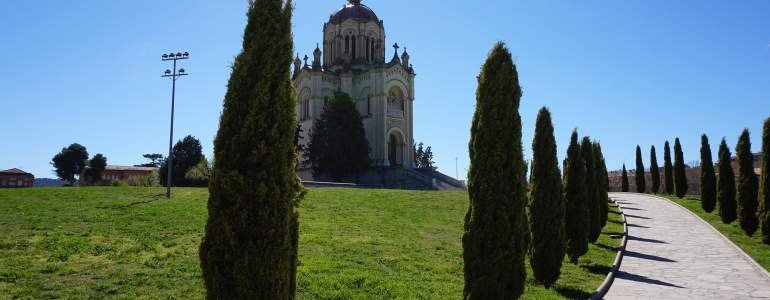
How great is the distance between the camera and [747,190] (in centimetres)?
1897

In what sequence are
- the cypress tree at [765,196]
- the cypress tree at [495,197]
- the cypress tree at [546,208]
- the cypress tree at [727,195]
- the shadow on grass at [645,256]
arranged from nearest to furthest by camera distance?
the cypress tree at [495,197] < the cypress tree at [546,208] < the shadow on grass at [645,256] < the cypress tree at [765,196] < the cypress tree at [727,195]

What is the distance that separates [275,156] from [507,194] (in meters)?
3.88

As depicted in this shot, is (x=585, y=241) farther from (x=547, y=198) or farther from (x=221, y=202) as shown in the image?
(x=221, y=202)

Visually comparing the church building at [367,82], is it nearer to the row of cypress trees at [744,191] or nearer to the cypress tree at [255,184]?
the row of cypress trees at [744,191]

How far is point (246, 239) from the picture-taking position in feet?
17.3

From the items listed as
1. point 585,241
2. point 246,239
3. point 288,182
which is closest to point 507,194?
point 288,182

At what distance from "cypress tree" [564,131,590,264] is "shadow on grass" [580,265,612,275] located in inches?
A: 22.2

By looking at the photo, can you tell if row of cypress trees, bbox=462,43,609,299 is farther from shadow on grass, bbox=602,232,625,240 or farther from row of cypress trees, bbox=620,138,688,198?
row of cypress trees, bbox=620,138,688,198

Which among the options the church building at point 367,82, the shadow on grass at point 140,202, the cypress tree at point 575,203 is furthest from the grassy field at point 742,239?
the church building at point 367,82

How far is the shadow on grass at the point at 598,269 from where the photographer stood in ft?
39.2

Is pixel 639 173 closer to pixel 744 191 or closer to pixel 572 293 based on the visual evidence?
pixel 744 191

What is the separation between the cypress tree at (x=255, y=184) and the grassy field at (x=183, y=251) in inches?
110

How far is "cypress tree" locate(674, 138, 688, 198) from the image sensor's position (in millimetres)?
33406

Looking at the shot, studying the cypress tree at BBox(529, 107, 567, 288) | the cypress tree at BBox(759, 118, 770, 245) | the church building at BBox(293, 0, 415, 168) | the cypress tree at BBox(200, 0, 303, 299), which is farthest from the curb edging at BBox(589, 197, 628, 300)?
the church building at BBox(293, 0, 415, 168)
